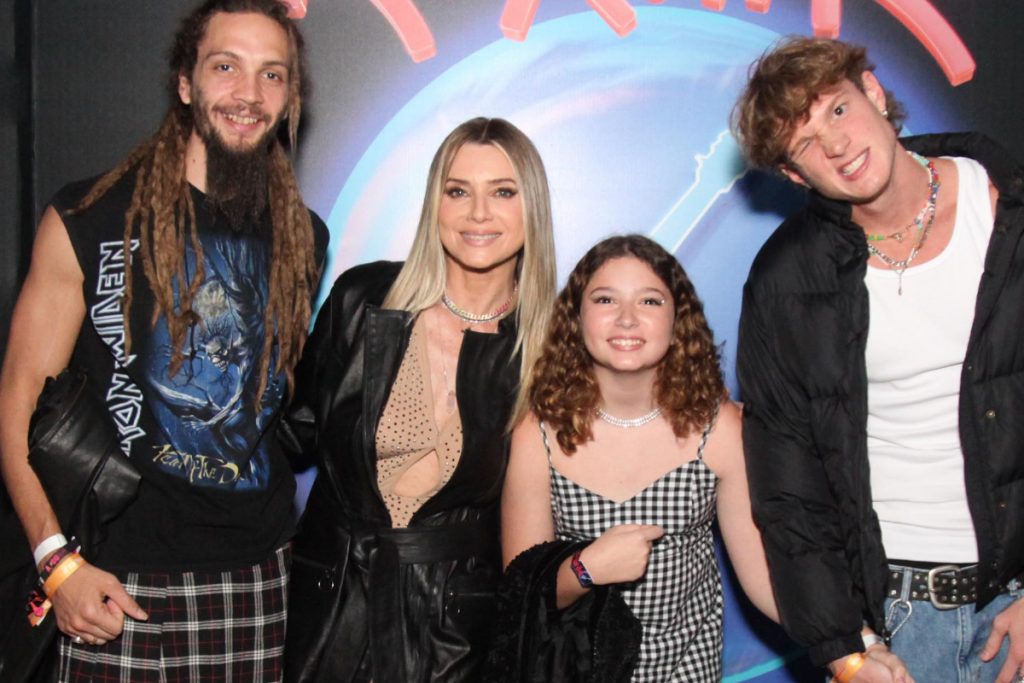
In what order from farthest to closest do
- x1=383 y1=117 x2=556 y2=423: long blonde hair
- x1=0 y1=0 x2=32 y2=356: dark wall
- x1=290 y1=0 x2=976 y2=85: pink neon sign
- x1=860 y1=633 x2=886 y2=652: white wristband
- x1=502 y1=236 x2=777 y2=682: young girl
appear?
x1=290 y1=0 x2=976 y2=85: pink neon sign
x1=0 y1=0 x2=32 y2=356: dark wall
x1=383 y1=117 x2=556 y2=423: long blonde hair
x1=502 y1=236 x2=777 y2=682: young girl
x1=860 y1=633 x2=886 y2=652: white wristband

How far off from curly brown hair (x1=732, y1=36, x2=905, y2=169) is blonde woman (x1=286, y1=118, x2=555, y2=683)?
2.06 ft

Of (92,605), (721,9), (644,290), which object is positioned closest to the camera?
(92,605)

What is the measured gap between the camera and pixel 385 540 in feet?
8.85

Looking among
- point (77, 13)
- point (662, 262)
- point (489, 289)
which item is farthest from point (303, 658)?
point (77, 13)

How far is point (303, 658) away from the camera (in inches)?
106

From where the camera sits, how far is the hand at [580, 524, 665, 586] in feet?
8.36

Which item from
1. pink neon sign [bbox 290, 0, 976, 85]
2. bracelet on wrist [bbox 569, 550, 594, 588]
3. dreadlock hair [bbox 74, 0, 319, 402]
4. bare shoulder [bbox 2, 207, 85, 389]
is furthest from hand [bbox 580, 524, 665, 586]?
pink neon sign [bbox 290, 0, 976, 85]

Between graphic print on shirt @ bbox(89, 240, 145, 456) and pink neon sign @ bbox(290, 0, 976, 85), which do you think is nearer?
graphic print on shirt @ bbox(89, 240, 145, 456)

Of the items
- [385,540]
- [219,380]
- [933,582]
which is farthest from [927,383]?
[219,380]

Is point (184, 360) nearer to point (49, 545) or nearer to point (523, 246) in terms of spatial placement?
point (49, 545)

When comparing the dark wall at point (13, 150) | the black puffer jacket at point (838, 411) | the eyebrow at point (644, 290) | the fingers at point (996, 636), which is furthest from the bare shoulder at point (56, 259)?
the fingers at point (996, 636)

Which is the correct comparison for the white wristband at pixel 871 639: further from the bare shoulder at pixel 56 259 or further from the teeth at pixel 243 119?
the bare shoulder at pixel 56 259

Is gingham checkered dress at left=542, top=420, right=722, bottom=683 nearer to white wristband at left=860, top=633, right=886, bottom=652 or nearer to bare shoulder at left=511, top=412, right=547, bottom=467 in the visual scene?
bare shoulder at left=511, top=412, right=547, bottom=467

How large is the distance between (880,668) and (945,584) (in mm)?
259
